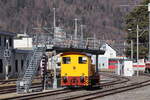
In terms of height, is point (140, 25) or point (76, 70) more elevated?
point (140, 25)

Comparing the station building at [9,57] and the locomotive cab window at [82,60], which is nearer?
the locomotive cab window at [82,60]

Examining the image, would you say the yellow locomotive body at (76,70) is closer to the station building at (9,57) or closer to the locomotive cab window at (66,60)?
the locomotive cab window at (66,60)

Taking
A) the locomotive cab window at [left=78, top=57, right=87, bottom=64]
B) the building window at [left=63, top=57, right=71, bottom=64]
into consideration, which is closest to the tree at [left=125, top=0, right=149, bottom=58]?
the building window at [left=63, top=57, right=71, bottom=64]

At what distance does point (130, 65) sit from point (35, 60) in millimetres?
29652

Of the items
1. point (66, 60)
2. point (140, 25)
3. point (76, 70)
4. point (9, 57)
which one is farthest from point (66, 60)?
point (140, 25)

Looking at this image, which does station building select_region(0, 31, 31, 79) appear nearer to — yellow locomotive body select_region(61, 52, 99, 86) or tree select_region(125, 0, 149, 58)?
yellow locomotive body select_region(61, 52, 99, 86)

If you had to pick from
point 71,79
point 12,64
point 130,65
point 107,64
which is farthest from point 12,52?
point 107,64

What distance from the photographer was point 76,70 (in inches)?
1174

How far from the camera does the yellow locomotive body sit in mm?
29547

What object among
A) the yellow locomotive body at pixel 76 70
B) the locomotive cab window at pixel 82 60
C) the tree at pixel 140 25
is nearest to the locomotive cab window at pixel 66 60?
the yellow locomotive body at pixel 76 70

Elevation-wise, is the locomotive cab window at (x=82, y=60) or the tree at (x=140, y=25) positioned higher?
the tree at (x=140, y=25)

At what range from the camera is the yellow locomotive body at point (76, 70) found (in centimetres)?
2955

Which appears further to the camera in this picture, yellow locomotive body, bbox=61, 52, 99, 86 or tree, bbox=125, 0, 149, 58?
tree, bbox=125, 0, 149, 58

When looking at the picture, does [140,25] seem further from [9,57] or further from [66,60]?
[66,60]
